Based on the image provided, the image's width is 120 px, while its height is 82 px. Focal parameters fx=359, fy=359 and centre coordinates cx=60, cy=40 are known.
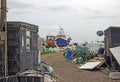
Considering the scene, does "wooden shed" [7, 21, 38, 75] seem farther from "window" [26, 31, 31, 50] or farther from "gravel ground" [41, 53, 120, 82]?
"gravel ground" [41, 53, 120, 82]

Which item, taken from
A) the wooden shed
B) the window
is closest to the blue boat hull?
the window

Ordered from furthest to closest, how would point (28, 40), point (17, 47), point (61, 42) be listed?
point (61, 42)
point (28, 40)
point (17, 47)

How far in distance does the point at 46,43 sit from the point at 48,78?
43.8m

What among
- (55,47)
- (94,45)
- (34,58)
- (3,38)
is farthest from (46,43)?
(3,38)

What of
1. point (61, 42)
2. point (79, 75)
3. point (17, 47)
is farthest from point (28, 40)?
point (61, 42)

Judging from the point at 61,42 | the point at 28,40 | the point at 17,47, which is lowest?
the point at 17,47

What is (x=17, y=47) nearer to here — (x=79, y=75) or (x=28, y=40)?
(x=28, y=40)

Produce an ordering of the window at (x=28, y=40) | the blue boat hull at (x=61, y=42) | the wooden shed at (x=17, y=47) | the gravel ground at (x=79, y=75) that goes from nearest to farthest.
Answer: the wooden shed at (x=17, y=47) → the window at (x=28, y=40) → the gravel ground at (x=79, y=75) → the blue boat hull at (x=61, y=42)

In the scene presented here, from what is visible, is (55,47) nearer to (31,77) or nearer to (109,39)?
(109,39)

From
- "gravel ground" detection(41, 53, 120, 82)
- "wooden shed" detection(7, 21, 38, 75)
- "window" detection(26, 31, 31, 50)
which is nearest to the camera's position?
"wooden shed" detection(7, 21, 38, 75)

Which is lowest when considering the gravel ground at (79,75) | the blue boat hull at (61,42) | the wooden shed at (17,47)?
the gravel ground at (79,75)

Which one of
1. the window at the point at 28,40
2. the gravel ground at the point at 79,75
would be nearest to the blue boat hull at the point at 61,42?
the gravel ground at the point at 79,75

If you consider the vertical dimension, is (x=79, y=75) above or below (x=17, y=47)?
below

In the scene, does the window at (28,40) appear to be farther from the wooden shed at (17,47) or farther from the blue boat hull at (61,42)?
the blue boat hull at (61,42)
